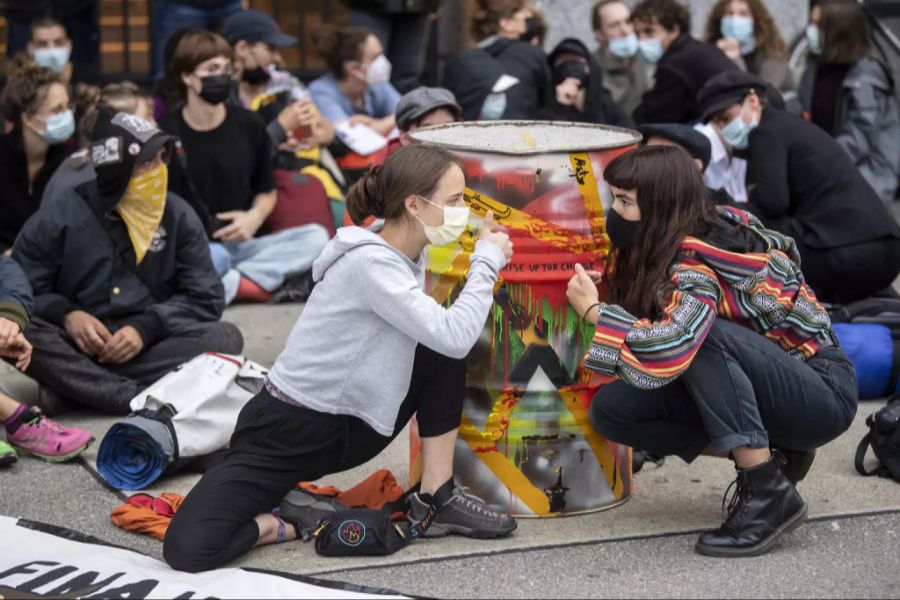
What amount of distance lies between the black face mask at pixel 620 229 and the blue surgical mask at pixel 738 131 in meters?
1.93

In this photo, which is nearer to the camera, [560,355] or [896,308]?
[560,355]

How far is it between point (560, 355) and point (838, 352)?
2.52 feet

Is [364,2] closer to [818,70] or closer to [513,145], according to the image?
[818,70]

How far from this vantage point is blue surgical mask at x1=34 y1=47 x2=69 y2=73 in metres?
7.21

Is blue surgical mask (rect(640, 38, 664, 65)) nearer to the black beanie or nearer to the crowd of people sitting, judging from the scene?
the crowd of people sitting

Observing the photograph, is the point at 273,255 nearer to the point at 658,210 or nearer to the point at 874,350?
the point at 874,350

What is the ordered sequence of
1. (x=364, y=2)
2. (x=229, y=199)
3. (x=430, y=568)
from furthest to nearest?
(x=364, y=2)
(x=229, y=199)
(x=430, y=568)

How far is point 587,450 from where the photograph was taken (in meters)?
4.00

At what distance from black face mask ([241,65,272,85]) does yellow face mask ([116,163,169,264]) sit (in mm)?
2442

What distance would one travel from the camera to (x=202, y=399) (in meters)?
4.43

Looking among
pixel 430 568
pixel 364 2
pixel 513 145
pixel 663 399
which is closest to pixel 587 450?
pixel 663 399

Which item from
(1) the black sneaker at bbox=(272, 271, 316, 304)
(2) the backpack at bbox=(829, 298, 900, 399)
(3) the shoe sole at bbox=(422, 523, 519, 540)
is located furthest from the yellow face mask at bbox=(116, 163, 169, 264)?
(2) the backpack at bbox=(829, 298, 900, 399)

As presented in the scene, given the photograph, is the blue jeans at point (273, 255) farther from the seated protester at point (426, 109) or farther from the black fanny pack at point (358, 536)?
the black fanny pack at point (358, 536)

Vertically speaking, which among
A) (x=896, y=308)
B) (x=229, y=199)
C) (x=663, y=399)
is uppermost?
(x=663, y=399)
